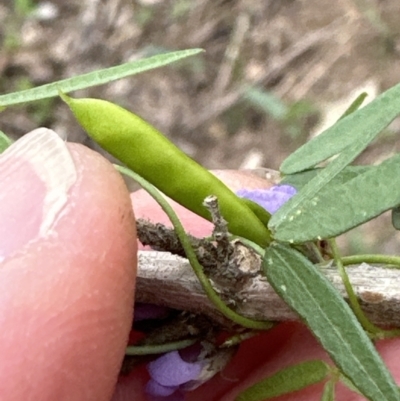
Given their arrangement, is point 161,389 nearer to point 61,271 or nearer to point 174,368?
point 174,368

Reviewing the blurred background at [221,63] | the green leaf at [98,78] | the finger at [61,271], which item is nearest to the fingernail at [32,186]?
the finger at [61,271]

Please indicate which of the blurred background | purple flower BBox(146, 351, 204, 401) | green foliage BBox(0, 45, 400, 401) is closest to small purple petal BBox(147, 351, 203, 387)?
purple flower BBox(146, 351, 204, 401)

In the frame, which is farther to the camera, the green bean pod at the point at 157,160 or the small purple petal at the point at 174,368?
the small purple petal at the point at 174,368

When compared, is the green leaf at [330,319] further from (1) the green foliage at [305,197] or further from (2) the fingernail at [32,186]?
(2) the fingernail at [32,186]

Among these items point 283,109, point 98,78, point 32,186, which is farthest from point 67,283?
point 283,109

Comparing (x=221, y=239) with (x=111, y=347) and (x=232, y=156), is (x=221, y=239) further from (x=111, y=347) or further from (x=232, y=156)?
(x=232, y=156)
